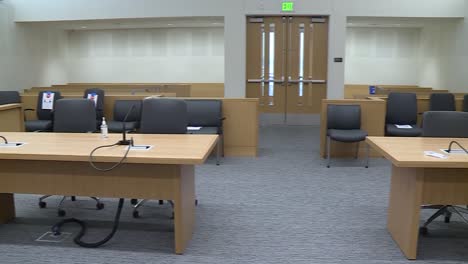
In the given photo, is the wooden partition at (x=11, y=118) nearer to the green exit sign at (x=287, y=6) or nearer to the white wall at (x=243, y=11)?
the white wall at (x=243, y=11)

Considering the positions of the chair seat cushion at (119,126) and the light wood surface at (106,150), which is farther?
the chair seat cushion at (119,126)

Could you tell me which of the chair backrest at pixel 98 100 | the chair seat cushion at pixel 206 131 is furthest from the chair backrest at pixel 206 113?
the chair backrest at pixel 98 100

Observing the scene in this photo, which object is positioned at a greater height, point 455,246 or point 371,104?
point 371,104

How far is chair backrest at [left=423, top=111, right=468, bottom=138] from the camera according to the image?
12.4 feet

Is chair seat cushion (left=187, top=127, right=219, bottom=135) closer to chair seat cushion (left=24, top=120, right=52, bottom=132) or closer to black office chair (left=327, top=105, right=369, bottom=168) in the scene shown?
black office chair (left=327, top=105, right=369, bottom=168)

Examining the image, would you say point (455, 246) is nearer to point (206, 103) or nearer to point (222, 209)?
point (222, 209)

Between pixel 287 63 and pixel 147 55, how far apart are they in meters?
4.79

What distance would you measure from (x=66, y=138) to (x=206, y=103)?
107 inches

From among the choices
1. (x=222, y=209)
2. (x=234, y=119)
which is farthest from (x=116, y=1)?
(x=222, y=209)

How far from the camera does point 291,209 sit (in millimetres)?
4086

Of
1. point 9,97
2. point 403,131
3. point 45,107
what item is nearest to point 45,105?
point 45,107

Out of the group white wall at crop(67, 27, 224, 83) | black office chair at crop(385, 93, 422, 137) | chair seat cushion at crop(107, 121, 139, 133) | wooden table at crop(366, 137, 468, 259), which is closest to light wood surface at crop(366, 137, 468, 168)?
wooden table at crop(366, 137, 468, 259)

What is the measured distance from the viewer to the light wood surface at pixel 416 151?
278cm

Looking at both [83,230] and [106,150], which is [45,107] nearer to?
[83,230]
